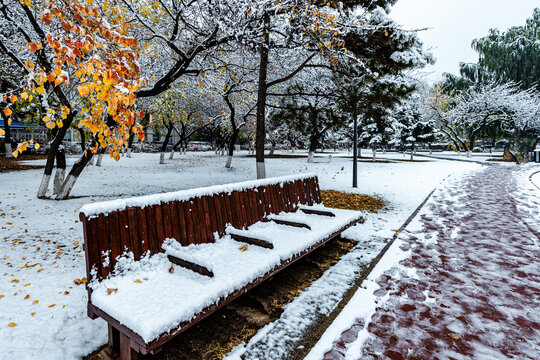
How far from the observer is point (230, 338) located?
276 centimetres

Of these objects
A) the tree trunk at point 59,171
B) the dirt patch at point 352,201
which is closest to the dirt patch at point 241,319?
the dirt patch at point 352,201

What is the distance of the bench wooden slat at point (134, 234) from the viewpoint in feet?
9.11

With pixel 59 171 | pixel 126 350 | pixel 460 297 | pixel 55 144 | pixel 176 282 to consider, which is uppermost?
pixel 55 144

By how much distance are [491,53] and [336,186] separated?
2670cm

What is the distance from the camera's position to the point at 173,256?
2.92 metres

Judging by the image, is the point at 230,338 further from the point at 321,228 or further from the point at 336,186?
the point at 336,186

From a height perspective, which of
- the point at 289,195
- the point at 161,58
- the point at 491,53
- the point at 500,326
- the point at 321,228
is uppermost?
the point at 491,53

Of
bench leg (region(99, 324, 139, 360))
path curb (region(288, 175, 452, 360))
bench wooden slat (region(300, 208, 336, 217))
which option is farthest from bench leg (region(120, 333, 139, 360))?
bench wooden slat (region(300, 208, 336, 217))

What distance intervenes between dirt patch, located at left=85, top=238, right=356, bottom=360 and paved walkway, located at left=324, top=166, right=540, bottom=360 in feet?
2.62

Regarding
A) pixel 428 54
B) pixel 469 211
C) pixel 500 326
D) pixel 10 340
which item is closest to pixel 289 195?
pixel 500 326

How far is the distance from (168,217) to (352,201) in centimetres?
659

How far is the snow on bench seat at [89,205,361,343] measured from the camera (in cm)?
216

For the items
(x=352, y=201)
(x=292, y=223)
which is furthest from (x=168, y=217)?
(x=352, y=201)

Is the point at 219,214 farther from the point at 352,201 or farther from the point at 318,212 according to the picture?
the point at 352,201
